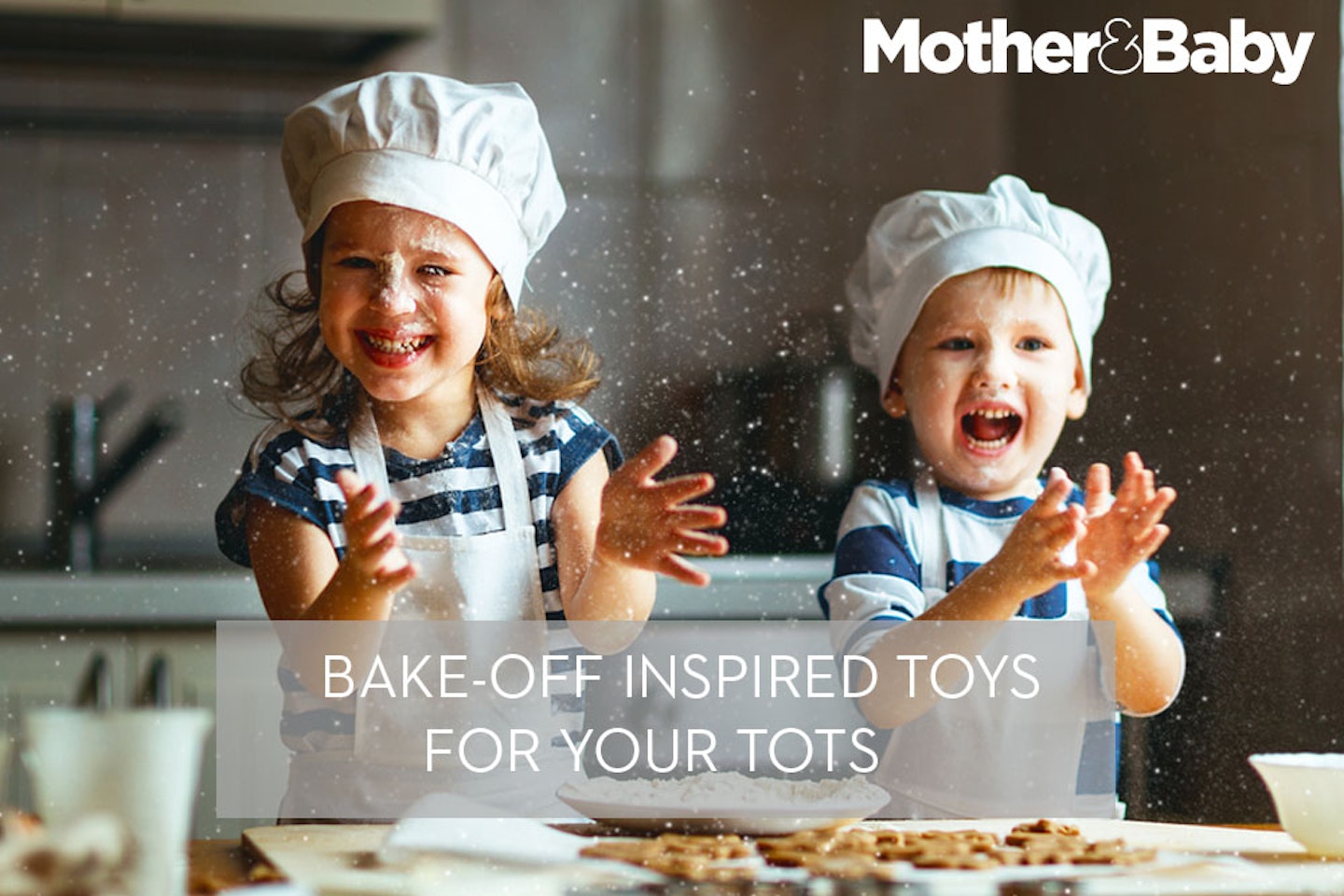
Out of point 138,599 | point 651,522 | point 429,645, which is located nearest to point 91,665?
point 138,599

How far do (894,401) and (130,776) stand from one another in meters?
0.39

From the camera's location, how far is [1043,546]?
759 mm

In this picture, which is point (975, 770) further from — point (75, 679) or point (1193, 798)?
point (75, 679)

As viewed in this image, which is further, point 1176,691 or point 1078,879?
point 1176,691

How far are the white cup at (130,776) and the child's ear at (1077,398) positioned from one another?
0.44 metres

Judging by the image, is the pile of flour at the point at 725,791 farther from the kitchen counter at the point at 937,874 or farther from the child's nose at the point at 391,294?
the child's nose at the point at 391,294

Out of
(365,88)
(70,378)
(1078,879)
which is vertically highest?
(365,88)

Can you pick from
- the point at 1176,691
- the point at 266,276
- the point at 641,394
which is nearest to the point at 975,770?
the point at 1176,691

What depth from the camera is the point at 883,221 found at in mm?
817

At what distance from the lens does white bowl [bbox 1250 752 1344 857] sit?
2.29 feet

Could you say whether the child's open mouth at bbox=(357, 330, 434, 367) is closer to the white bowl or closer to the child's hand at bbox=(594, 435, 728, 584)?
the child's hand at bbox=(594, 435, 728, 584)

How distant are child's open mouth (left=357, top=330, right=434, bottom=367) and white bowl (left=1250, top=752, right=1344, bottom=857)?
0.41 m

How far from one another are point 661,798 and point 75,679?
0.27m

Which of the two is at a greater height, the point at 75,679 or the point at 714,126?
the point at 714,126
